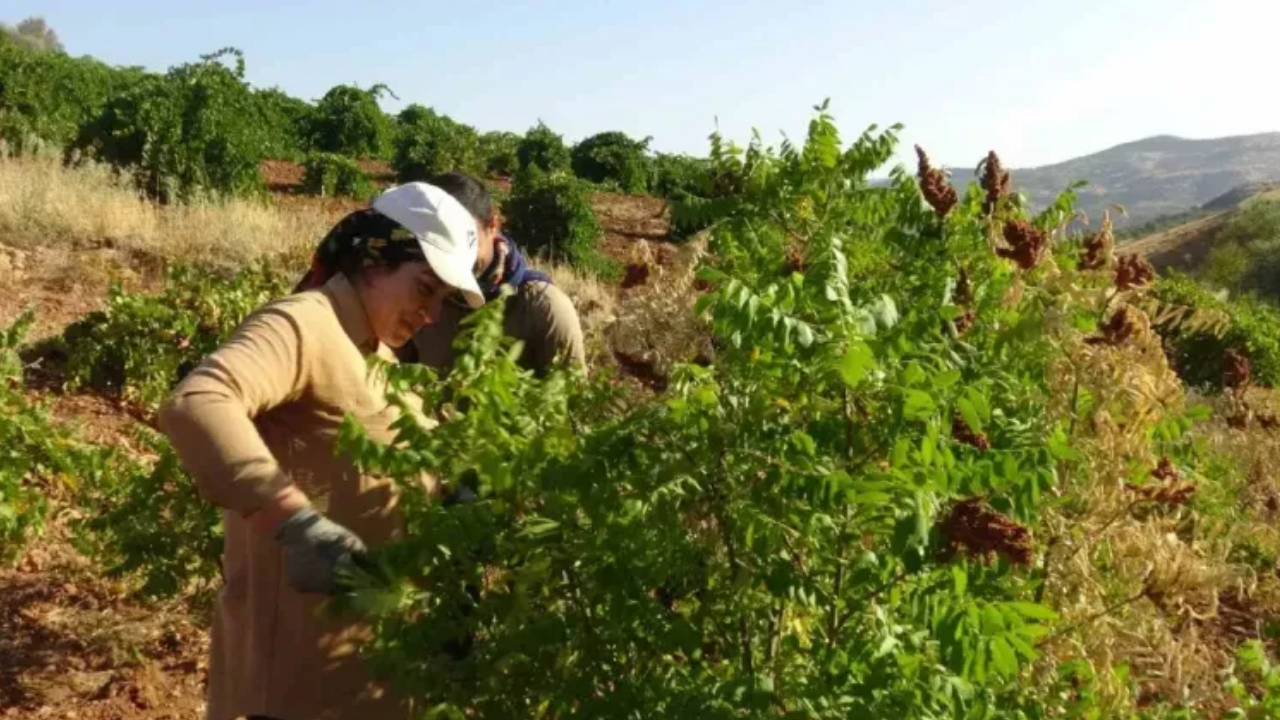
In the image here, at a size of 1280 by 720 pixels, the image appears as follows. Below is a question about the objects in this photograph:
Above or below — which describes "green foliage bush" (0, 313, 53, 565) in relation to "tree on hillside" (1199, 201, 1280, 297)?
above

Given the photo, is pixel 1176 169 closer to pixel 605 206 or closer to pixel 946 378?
pixel 605 206

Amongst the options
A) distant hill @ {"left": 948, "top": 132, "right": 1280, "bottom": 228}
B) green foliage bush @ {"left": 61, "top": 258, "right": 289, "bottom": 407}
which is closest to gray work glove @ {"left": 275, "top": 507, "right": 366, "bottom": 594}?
green foliage bush @ {"left": 61, "top": 258, "right": 289, "bottom": 407}

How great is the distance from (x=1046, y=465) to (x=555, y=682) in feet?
2.90

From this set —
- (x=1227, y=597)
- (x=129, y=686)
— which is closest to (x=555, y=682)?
(x=129, y=686)

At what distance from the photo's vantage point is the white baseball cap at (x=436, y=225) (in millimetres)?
2328

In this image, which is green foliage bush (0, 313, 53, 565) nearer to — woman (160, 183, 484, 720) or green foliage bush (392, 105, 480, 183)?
woman (160, 183, 484, 720)

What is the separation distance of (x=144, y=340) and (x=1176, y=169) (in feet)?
582

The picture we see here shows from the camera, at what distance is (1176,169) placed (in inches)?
6580

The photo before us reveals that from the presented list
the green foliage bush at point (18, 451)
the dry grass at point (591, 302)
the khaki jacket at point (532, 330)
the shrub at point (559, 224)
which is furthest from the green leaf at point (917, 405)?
the shrub at point (559, 224)

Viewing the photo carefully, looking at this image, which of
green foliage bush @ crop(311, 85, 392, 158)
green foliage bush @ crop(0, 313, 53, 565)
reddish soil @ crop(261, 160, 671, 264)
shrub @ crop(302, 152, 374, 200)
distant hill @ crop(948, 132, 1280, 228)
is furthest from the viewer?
distant hill @ crop(948, 132, 1280, 228)

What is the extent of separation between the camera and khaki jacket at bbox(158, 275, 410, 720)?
2.24 meters

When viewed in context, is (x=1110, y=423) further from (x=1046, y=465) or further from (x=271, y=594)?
(x=271, y=594)

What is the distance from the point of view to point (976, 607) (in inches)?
70.5

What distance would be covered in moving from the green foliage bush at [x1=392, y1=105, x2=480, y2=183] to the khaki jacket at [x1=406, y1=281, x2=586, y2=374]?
18.2 meters
